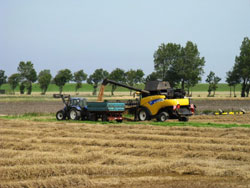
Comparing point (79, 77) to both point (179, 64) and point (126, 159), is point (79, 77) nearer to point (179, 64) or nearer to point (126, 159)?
point (179, 64)

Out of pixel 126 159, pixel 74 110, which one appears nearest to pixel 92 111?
pixel 74 110

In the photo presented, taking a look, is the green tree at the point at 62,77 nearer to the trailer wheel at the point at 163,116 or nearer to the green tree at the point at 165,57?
the green tree at the point at 165,57

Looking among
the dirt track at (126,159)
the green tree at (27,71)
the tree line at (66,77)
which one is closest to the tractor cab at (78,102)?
the dirt track at (126,159)

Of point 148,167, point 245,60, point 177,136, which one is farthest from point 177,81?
point 148,167

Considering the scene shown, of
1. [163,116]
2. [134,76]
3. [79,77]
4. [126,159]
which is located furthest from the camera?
[79,77]

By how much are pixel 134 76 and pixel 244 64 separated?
35.0 meters

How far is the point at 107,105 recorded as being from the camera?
26328 millimetres

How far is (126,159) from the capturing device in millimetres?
12773

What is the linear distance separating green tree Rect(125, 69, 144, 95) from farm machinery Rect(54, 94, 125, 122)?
7907 centimetres

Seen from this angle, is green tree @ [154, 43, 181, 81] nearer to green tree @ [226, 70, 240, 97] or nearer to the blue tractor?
green tree @ [226, 70, 240, 97]

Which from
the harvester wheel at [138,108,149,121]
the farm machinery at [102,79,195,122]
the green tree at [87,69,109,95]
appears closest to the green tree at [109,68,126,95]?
the green tree at [87,69,109,95]

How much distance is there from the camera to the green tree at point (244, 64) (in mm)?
79500

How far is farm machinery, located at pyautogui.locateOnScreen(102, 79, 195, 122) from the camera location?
26.5 m

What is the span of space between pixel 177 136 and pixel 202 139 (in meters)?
1.37
